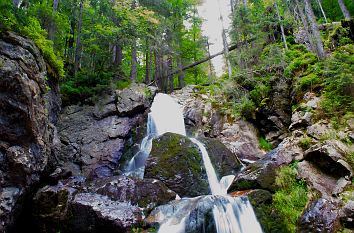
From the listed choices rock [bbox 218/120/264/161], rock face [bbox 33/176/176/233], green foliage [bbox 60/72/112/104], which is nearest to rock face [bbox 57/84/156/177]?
green foliage [bbox 60/72/112/104]

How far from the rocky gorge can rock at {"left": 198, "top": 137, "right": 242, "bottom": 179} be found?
44 mm

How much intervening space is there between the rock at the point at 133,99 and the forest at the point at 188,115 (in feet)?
0.23

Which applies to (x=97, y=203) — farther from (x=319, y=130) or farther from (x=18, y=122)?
(x=319, y=130)

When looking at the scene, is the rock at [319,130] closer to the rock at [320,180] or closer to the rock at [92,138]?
the rock at [320,180]

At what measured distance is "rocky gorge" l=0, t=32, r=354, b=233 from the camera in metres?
7.67

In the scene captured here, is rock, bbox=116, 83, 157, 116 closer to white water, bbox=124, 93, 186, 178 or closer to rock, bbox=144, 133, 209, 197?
white water, bbox=124, 93, 186, 178

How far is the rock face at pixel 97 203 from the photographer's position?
828 centimetres

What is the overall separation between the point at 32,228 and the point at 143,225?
3.62 metres

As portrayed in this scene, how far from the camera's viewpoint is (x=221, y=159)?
12.1 m

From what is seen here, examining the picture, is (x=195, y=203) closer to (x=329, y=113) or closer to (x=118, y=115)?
(x=329, y=113)

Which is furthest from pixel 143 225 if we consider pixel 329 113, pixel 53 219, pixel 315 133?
pixel 329 113

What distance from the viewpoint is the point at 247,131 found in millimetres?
14727

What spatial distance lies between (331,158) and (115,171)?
842 centimetres

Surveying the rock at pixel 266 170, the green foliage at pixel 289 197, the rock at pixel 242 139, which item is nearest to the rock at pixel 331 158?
the rock at pixel 266 170
